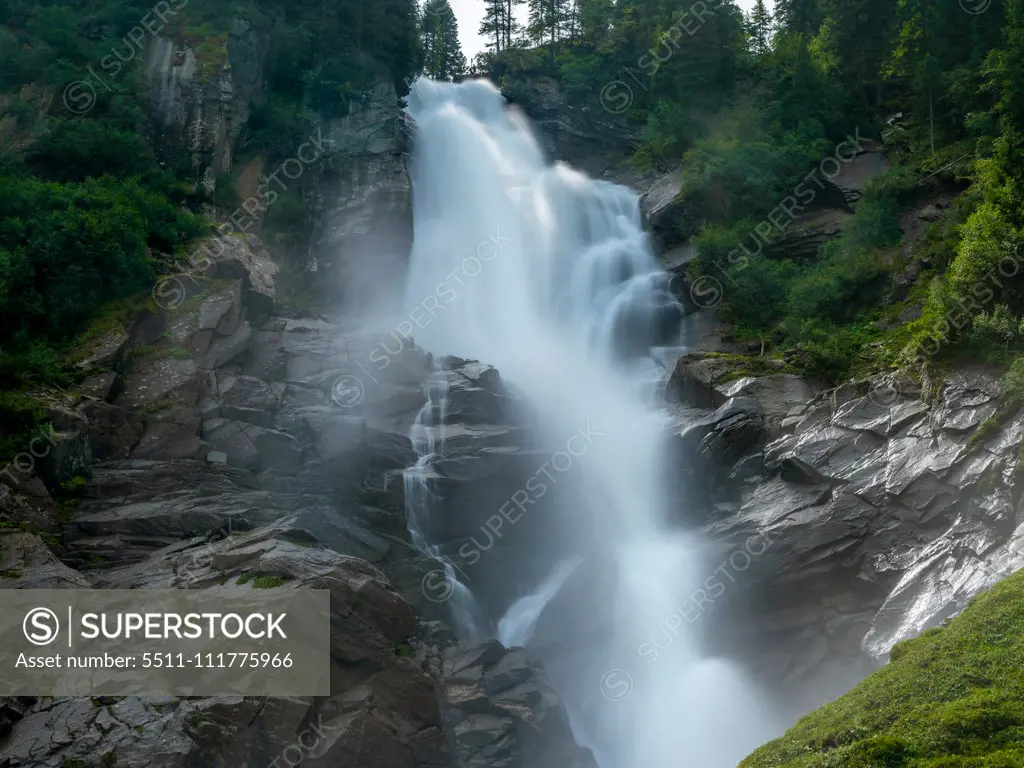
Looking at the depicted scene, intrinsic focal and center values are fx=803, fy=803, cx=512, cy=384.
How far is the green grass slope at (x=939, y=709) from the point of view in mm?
9758

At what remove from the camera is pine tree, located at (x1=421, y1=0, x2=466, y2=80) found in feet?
169

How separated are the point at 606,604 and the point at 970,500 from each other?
8.54 m

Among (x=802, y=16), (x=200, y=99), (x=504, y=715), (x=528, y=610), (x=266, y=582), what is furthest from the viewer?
(x=802, y=16)

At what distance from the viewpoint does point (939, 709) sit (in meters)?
10.5

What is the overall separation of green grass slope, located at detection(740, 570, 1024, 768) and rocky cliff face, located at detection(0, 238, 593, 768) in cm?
630

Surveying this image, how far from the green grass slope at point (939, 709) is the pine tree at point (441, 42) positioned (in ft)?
146

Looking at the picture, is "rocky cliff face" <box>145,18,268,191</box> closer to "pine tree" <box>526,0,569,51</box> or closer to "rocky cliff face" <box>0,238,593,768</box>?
"rocky cliff face" <box>0,238,593,768</box>

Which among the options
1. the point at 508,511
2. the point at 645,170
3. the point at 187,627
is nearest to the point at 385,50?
the point at 645,170

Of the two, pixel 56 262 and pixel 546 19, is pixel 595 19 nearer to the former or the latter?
pixel 546 19

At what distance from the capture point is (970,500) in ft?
54.9

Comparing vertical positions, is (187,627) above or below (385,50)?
below

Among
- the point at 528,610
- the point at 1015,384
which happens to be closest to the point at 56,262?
the point at 528,610

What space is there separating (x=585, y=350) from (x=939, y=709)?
19.5 metres

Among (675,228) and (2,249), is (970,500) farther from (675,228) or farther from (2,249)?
(2,249)
